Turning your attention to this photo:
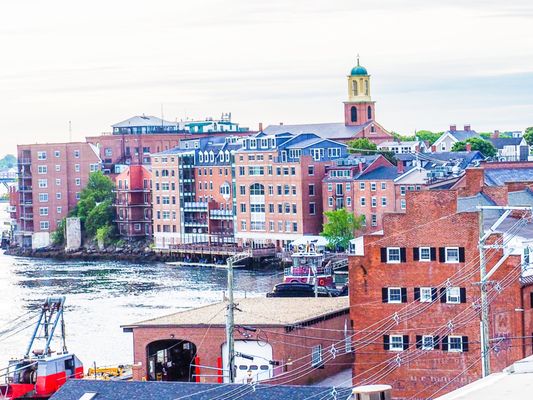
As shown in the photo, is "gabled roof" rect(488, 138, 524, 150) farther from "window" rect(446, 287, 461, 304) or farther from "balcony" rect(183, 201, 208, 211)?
"window" rect(446, 287, 461, 304)

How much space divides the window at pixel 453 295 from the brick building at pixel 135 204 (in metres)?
88.0

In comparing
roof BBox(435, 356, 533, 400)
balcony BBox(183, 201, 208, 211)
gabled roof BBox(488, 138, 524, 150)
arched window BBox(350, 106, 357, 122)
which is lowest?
roof BBox(435, 356, 533, 400)

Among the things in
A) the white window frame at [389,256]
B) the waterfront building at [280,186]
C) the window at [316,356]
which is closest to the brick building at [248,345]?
the window at [316,356]

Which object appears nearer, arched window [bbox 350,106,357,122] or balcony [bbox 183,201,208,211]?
balcony [bbox 183,201,208,211]

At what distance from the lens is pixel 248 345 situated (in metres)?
37.0

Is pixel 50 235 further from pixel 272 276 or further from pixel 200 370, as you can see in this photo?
pixel 200 370

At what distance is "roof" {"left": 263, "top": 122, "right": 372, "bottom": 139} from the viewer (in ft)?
455

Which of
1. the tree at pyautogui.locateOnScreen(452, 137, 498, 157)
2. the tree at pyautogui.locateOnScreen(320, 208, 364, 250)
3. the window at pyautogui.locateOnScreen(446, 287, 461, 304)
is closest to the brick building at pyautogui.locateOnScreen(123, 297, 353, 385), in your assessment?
the window at pyautogui.locateOnScreen(446, 287, 461, 304)

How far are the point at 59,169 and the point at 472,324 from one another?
9993 centimetres

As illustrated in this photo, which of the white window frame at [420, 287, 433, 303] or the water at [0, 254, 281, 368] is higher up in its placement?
the white window frame at [420, 287, 433, 303]

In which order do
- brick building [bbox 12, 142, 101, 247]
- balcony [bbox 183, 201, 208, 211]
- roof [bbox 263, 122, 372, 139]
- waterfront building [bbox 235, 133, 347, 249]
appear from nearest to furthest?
waterfront building [bbox 235, 133, 347, 249]
balcony [bbox 183, 201, 208, 211]
brick building [bbox 12, 142, 101, 247]
roof [bbox 263, 122, 372, 139]

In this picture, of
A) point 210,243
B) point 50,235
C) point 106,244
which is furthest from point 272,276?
point 50,235

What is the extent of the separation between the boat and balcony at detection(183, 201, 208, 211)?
94.9 feet

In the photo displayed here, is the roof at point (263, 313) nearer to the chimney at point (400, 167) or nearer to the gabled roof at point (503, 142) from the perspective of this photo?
the chimney at point (400, 167)
